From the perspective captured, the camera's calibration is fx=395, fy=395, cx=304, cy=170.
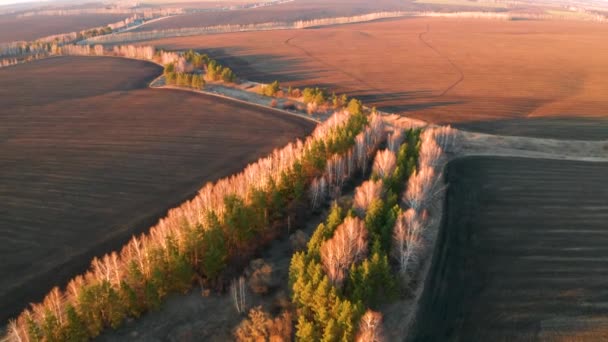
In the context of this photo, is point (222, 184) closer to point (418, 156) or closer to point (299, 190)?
point (299, 190)

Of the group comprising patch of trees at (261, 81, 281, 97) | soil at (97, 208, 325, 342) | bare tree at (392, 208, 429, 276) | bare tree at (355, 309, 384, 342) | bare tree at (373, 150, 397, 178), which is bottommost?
soil at (97, 208, 325, 342)

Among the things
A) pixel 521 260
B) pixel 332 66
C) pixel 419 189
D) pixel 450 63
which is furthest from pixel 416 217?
pixel 450 63

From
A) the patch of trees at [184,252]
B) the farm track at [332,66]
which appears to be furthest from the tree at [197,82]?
the patch of trees at [184,252]

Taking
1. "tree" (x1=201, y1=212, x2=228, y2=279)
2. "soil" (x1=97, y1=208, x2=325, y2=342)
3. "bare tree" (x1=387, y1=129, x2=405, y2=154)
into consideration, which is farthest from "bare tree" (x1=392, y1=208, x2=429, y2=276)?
"bare tree" (x1=387, y1=129, x2=405, y2=154)

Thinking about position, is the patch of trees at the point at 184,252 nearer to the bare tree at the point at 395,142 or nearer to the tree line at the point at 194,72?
the bare tree at the point at 395,142

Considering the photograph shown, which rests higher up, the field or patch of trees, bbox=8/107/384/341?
patch of trees, bbox=8/107/384/341

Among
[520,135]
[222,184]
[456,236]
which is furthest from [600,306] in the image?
[520,135]

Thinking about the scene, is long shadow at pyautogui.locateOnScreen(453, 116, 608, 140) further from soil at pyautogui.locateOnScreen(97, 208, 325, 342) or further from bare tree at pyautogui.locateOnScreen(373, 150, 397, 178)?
soil at pyautogui.locateOnScreen(97, 208, 325, 342)
